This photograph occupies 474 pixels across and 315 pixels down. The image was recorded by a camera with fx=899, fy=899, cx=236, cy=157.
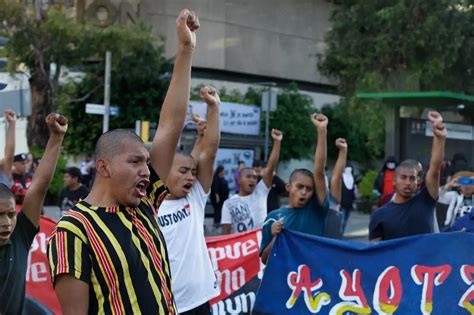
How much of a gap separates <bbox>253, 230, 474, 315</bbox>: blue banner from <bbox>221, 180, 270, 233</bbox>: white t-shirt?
3.04 m

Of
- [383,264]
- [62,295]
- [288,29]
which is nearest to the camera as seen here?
[62,295]

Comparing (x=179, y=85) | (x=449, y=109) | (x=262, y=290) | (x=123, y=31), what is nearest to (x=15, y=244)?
(x=179, y=85)

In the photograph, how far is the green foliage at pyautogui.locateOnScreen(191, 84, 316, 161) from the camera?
35000 millimetres

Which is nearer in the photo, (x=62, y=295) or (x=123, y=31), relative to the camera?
(x=62, y=295)

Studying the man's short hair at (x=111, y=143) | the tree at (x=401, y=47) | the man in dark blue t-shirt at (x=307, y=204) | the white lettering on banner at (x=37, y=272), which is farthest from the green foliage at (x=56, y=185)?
the man's short hair at (x=111, y=143)

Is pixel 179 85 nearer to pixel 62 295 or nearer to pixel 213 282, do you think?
pixel 62 295

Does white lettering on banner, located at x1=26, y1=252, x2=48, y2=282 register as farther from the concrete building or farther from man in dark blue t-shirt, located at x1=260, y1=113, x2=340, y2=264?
the concrete building

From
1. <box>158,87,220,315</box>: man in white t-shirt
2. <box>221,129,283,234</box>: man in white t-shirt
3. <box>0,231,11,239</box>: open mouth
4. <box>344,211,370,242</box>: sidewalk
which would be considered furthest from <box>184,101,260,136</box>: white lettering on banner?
<box>0,231,11,239</box>: open mouth

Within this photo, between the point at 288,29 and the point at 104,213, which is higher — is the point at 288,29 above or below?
above

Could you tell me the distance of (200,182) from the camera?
5949 mm

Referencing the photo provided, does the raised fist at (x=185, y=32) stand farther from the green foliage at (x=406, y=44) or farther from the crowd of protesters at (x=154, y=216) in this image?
the green foliage at (x=406, y=44)

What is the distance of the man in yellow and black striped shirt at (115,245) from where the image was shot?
132 inches

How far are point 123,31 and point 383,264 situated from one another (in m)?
21.0

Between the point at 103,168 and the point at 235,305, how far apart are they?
4.84 meters
